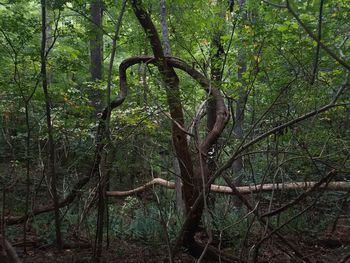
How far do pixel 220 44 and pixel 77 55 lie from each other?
2.27m

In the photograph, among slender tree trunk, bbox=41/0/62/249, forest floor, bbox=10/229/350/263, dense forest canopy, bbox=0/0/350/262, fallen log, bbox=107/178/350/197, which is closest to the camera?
dense forest canopy, bbox=0/0/350/262

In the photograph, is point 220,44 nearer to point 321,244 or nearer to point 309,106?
point 309,106

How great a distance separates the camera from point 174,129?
15.7 ft

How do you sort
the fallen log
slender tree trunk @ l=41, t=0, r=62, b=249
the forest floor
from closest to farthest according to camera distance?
1. slender tree trunk @ l=41, t=0, r=62, b=249
2. the forest floor
3. the fallen log

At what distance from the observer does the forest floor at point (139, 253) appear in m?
4.93

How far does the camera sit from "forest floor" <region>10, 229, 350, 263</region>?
4.93 metres

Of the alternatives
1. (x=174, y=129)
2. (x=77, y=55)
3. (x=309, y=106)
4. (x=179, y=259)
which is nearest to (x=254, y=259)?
(x=179, y=259)

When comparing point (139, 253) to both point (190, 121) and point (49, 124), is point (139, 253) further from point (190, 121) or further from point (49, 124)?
point (49, 124)

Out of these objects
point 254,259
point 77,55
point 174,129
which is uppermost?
point 77,55

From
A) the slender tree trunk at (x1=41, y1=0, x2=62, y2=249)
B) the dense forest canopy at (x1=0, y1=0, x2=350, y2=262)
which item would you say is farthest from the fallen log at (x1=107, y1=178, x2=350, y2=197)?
the slender tree trunk at (x1=41, y1=0, x2=62, y2=249)

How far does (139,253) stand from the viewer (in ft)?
17.7

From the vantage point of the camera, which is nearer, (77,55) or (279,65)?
(279,65)

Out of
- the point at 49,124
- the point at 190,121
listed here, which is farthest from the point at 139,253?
the point at 49,124

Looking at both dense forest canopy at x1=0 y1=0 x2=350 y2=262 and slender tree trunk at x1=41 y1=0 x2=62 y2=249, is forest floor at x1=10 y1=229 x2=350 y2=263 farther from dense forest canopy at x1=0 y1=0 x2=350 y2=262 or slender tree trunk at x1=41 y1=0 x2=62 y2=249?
slender tree trunk at x1=41 y1=0 x2=62 y2=249
